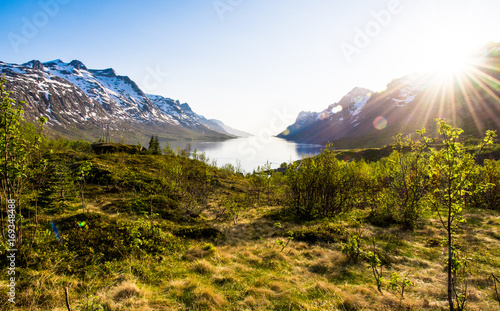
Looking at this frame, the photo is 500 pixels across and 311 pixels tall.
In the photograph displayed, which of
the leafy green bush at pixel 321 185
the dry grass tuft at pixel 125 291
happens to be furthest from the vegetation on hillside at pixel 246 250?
the leafy green bush at pixel 321 185

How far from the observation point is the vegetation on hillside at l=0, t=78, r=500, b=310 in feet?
19.5

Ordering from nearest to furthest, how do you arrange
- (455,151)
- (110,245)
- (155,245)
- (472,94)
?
1. (455,151)
2. (110,245)
3. (155,245)
4. (472,94)

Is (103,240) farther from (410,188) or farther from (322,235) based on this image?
(410,188)

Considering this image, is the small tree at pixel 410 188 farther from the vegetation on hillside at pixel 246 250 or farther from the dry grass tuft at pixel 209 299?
Answer: the dry grass tuft at pixel 209 299

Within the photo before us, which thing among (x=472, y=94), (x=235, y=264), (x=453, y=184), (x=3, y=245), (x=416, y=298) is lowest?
(x=235, y=264)

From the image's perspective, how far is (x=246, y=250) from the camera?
1094cm

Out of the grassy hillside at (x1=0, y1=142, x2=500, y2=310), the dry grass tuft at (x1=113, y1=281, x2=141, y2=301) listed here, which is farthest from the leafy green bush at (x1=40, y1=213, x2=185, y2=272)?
the dry grass tuft at (x1=113, y1=281, x2=141, y2=301)

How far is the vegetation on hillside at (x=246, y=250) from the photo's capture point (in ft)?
19.5

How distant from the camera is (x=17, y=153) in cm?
635

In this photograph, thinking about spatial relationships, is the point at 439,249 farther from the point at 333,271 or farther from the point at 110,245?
the point at 110,245

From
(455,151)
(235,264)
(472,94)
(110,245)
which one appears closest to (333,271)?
(235,264)

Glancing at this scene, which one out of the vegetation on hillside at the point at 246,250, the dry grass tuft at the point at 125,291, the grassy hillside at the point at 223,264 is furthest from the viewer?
the grassy hillside at the point at 223,264

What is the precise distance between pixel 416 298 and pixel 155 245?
10483 mm

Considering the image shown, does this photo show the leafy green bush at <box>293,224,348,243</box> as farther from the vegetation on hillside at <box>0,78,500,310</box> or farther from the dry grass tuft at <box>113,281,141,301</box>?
the dry grass tuft at <box>113,281,141,301</box>
